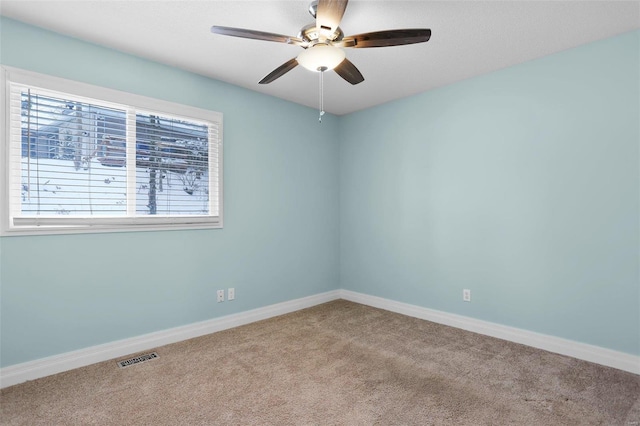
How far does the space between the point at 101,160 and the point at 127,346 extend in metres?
1.52

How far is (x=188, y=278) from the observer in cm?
317

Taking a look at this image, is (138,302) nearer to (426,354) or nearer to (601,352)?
(426,354)

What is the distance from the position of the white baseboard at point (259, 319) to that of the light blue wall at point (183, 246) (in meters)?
0.07

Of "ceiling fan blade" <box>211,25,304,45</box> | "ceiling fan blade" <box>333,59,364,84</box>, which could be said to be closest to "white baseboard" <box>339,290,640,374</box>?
"ceiling fan blade" <box>333,59,364,84</box>

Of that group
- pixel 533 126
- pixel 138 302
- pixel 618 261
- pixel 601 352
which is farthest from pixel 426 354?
pixel 138 302

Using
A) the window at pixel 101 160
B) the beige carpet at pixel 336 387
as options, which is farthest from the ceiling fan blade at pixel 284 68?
the beige carpet at pixel 336 387

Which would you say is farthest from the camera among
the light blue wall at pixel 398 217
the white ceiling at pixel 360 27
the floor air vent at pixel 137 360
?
the floor air vent at pixel 137 360

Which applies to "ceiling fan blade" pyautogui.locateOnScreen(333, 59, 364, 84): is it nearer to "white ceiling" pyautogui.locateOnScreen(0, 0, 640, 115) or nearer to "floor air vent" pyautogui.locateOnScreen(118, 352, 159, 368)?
"white ceiling" pyautogui.locateOnScreen(0, 0, 640, 115)

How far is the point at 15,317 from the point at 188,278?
3.97 ft

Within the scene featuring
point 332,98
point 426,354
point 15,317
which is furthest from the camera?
point 332,98

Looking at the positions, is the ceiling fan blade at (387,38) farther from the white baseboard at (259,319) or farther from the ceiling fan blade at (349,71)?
the white baseboard at (259,319)

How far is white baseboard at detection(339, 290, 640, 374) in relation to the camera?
Result: 2.51 metres

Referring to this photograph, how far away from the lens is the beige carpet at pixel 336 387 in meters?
1.96

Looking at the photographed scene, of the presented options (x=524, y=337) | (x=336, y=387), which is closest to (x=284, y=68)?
(x=336, y=387)
